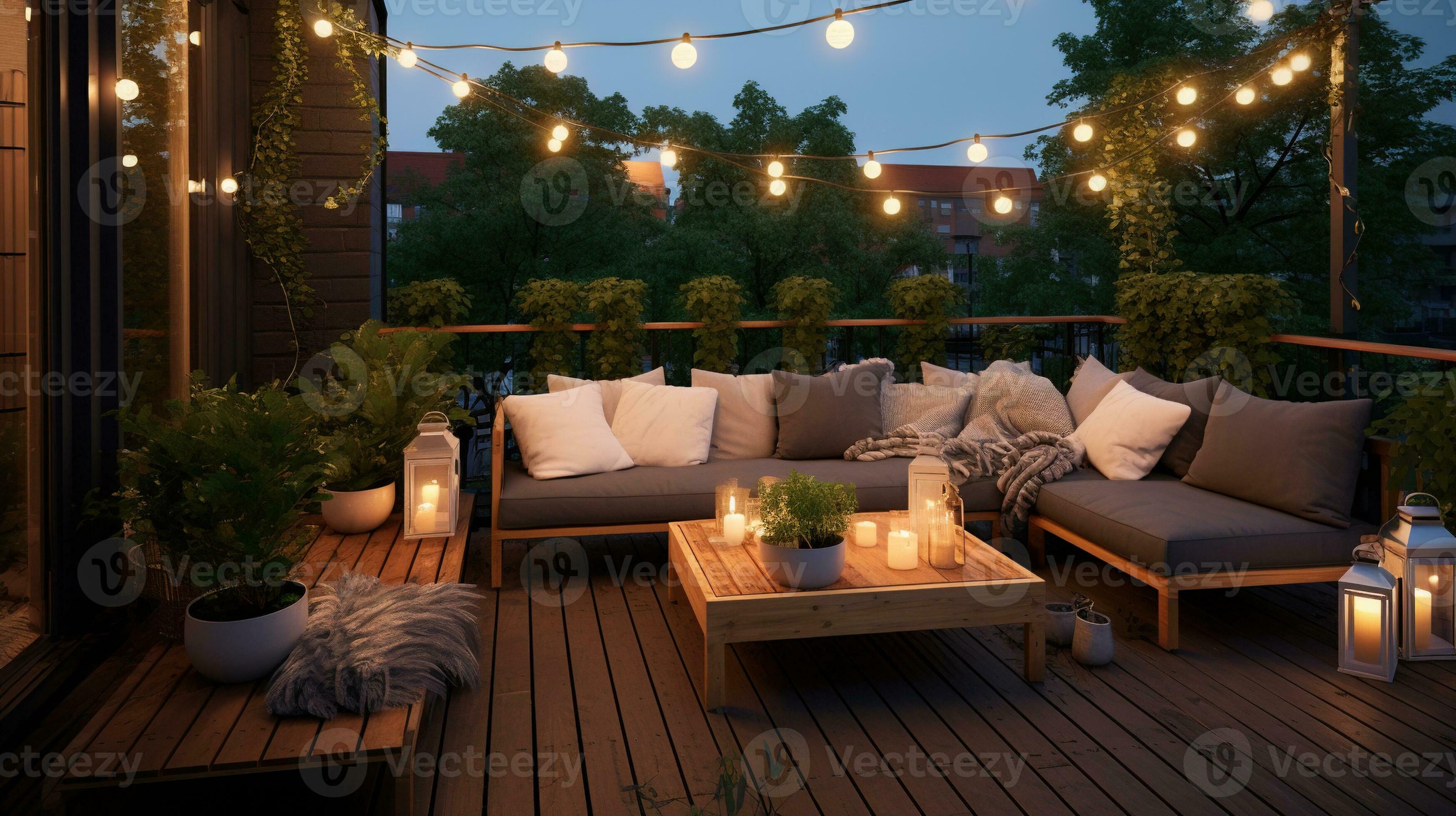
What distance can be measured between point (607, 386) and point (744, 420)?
67cm

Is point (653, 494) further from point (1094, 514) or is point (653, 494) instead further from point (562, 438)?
point (1094, 514)

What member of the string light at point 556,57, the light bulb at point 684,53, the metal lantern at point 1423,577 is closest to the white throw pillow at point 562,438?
Result: the string light at point 556,57

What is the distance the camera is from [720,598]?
2.67m

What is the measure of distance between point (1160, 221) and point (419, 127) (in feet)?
39.0

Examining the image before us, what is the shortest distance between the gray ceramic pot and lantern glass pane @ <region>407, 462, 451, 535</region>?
1.13 m

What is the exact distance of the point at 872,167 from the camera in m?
5.04

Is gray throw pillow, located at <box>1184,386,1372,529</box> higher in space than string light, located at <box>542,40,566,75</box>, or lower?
lower

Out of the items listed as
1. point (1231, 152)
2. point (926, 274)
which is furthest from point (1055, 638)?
point (1231, 152)

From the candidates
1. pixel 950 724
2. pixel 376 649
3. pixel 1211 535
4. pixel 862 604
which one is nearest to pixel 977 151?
pixel 1211 535

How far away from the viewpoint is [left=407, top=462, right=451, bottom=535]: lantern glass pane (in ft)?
10.2

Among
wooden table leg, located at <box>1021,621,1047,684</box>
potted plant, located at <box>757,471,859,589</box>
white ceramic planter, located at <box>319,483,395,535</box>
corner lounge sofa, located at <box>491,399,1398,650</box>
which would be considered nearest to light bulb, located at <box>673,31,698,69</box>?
corner lounge sofa, located at <box>491,399,1398,650</box>

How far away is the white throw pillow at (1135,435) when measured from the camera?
3822 millimetres

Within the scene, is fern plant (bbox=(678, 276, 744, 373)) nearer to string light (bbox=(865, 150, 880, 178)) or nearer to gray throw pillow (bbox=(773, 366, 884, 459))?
gray throw pillow (bbox=(773, 366, 884, 459))

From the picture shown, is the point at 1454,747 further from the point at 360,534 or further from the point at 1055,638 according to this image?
the point at 360,534
